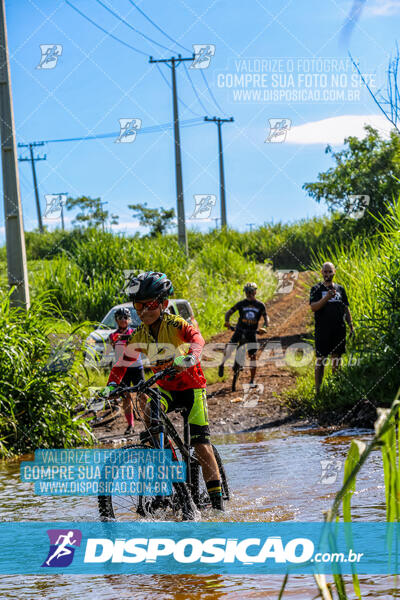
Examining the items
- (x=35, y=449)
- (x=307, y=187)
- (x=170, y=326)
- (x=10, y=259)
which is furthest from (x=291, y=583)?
(x=307, y=187)

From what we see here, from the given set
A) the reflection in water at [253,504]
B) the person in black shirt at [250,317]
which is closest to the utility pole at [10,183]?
the reflection in water at [253,504]

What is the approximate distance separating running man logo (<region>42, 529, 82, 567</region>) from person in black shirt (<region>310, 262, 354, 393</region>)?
6072 millimetres

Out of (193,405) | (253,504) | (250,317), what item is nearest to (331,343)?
(250,317)

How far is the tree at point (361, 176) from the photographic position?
2830 cm

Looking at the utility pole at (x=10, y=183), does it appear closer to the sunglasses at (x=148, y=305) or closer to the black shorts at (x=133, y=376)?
the black shorts at (x=133, y=376)

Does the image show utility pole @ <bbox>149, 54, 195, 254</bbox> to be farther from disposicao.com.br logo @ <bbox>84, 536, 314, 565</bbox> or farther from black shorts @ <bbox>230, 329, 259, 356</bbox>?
disposicao.com.br logo @ <bbox>84, 536, 314, 565</bbox>

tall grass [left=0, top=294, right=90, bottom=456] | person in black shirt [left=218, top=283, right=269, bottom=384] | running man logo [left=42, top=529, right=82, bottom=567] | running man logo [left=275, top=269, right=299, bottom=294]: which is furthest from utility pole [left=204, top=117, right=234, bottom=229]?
running man logo [left=42, top=529, right=82, bottom=567]

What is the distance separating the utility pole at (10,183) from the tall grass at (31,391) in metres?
1.08

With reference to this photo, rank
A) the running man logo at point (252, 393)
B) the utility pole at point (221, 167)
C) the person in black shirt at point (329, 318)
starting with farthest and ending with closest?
the utility pole at point (221, 167) < the running man logo at point (252, 393) < the person in black shirt at point (329, 318)

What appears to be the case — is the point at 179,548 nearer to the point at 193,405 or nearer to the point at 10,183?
the point at 193,405

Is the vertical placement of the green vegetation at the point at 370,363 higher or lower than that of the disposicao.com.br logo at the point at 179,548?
higher

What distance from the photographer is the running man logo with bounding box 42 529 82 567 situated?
532cm

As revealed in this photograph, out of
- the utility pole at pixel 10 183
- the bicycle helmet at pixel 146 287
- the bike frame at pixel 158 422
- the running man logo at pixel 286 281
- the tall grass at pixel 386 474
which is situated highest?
the utility pole at pixel 10 183

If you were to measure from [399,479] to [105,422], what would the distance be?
11347 millimetres
